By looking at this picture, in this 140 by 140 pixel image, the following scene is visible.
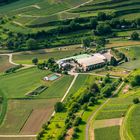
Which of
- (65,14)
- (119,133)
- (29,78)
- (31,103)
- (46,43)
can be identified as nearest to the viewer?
(119,133)

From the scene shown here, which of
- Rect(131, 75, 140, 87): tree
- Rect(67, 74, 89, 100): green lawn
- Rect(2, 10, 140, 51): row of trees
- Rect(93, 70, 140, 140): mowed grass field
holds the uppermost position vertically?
Rect(2, 10, 140, 51): row of trees

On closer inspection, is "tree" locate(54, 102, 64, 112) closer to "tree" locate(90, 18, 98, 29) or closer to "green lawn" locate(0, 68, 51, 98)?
"green lawn" locate(0, 68, 51, 98)

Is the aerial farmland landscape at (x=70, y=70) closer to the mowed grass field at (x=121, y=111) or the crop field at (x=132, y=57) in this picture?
the mowed grass field at (x=121, y=111)

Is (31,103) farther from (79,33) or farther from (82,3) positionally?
(82,3)

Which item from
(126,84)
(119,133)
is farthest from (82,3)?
(119,133)

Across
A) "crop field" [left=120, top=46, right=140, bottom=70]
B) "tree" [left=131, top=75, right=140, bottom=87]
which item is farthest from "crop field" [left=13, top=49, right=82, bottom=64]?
"tree" [left=131, top=75, right=140, bottom=87]

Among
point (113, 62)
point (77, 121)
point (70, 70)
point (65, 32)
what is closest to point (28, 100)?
point (70, 70)
